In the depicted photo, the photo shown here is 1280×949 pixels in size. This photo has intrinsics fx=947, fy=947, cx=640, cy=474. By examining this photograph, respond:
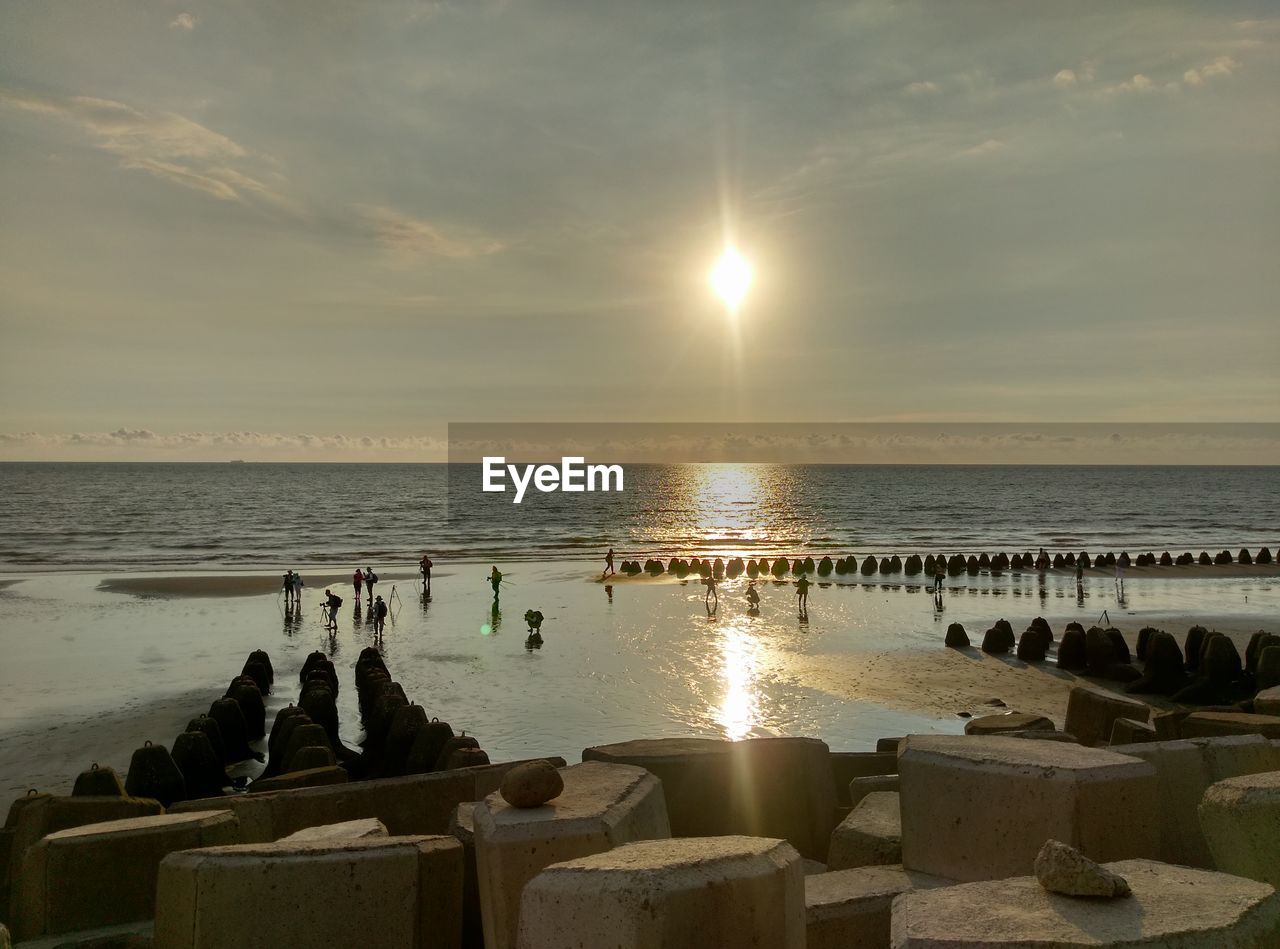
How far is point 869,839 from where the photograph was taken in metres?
6.12

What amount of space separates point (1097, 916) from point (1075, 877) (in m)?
0.18

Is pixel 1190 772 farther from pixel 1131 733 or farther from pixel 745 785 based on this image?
pixel 745 785

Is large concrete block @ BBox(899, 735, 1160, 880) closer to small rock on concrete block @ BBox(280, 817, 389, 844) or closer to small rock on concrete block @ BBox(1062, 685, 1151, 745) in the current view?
small rock on concrete block @ BBox(280, 817, 389, 844)

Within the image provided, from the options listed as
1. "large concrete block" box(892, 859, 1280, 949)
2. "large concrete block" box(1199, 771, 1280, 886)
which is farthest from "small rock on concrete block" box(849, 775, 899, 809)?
"large concrete block" box(892, 859, 1280, 949)

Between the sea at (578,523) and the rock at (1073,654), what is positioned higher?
the sea at (578,523)

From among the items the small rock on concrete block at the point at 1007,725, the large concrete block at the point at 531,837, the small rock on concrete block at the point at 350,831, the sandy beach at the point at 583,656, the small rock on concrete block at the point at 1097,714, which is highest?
the large concrete block at the point at 531,837

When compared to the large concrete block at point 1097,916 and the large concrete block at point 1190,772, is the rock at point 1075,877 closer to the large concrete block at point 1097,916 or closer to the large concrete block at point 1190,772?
the large concrete block at point 1097,916

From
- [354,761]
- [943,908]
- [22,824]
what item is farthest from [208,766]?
[943,908]

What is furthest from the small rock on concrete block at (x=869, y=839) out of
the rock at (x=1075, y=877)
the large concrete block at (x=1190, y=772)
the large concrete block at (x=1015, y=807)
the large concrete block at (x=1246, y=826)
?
the rock at (x=1075, y=877)

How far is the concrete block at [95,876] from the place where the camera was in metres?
5.66

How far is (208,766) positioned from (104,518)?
96.3 m

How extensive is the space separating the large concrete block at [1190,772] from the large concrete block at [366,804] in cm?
482

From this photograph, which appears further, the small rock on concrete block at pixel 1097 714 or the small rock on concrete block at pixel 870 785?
the small rock on concrete block at pixel 1097 714

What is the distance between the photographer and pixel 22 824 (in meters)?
7.17
